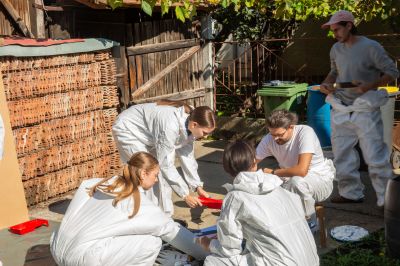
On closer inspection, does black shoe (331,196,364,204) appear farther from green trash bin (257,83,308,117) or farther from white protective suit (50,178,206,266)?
green trash bin (257,83,308,117)

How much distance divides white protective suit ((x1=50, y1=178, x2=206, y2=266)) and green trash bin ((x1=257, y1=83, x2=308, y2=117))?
16.6ft

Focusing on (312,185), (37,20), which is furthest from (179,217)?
(37,20)

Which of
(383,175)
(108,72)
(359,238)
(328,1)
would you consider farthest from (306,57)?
(359,238)

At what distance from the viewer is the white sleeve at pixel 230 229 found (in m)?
3.85

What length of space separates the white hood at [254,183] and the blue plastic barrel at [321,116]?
480 centimetres

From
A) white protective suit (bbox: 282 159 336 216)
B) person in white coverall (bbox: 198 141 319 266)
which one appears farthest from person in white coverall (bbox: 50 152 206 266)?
white protective suit (bbox: 282 159 336 216)

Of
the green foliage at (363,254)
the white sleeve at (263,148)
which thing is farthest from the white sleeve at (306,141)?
the green foliage at (363,254)

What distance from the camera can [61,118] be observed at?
7.26 m

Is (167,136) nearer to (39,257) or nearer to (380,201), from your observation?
(39,257)

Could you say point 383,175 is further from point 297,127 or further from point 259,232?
point 259,232

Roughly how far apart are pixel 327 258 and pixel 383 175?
5.00ft

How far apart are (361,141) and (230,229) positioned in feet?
9.56

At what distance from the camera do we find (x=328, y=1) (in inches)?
411

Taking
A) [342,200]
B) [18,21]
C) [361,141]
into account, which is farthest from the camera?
[18,21]
